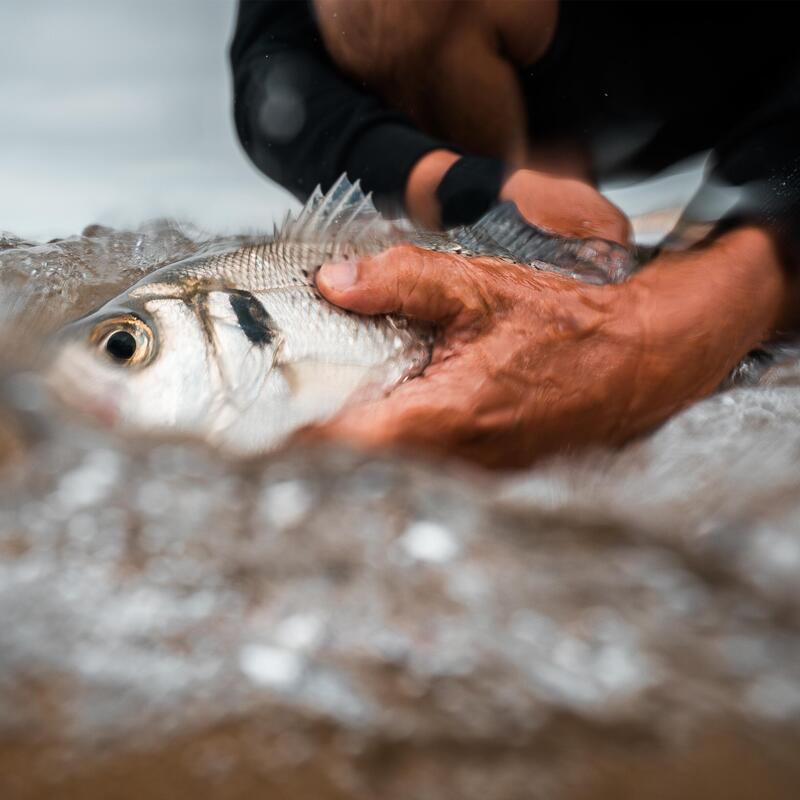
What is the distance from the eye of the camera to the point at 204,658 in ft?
1.58

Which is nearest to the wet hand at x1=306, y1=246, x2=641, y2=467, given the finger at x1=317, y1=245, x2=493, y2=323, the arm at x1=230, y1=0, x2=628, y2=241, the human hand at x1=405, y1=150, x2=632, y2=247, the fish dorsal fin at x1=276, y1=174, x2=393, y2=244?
the finger at x1=317, y1=245, x2=493, y2=323

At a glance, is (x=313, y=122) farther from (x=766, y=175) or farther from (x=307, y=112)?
(x=766, y=175)

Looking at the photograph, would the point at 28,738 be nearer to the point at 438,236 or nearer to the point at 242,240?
the point at 242,240

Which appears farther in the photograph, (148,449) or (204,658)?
(148,449)

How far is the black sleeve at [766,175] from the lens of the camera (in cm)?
114

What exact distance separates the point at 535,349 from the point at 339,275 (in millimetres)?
254

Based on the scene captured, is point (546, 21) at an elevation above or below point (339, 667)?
above

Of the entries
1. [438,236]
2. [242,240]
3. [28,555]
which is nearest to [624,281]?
[438,236]

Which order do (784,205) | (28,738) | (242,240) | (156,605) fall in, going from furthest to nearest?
(784,205) → (242,240) → (156,605) → (28,738)

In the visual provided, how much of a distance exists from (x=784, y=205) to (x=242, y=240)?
2.80ft

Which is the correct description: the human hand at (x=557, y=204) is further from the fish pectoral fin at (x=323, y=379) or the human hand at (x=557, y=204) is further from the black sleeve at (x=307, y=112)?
the fish pectoral fin at (x=323, y=379)

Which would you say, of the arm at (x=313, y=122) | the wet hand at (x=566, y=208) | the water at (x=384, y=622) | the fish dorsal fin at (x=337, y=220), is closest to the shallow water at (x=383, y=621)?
the water at (x=384, y=622)

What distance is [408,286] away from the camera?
0.81 metres

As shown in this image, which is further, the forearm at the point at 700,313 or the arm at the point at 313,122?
the arm at the point at 313,122
